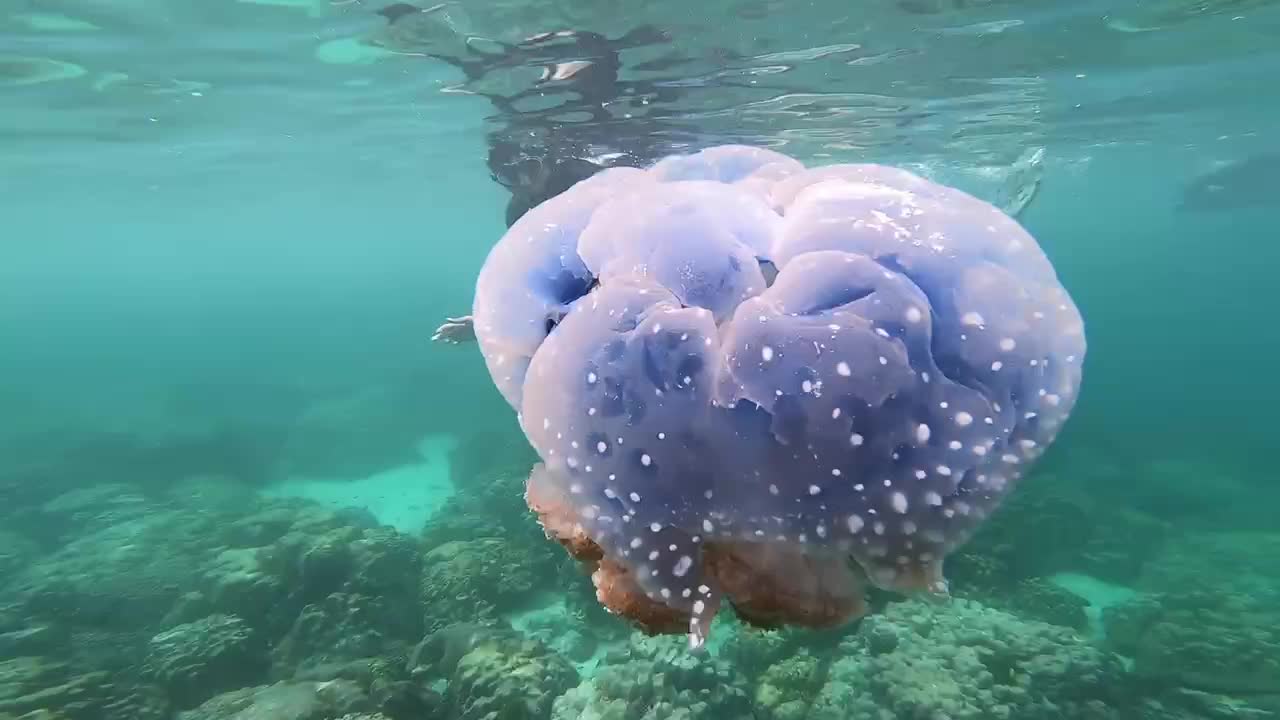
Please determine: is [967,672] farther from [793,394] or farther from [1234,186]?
[1234,186]

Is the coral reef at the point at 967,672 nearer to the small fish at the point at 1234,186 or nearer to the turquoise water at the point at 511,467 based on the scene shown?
the turquoise water at the point at 511,467

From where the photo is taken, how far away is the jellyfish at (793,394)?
185 centimetres

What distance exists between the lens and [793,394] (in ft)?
6.02

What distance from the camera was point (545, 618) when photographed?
419 inches

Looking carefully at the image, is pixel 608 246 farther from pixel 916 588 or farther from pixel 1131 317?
pixel 1131 317

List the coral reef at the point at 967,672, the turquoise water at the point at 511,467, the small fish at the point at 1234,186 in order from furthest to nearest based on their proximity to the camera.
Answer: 1. the small fish at the point at 1234,186
2. the turquoise water at the point at 511,467
3. the coral reef at the point at 967,672

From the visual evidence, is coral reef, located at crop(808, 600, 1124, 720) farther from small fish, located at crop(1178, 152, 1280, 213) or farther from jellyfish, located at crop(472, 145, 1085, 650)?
small fish, located at crop(1178, 152, 1280, 213)

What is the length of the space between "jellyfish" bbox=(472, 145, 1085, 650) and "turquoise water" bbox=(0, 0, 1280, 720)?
0.35 metres

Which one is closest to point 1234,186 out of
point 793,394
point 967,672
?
point 967,672

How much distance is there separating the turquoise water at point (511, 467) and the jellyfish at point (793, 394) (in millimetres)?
350

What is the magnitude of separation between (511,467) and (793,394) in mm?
14954

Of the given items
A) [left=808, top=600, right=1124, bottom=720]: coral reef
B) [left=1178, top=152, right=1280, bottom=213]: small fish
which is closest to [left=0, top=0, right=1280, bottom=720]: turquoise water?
[left=808, top=600, right=1124, bottom=720]: coral reef

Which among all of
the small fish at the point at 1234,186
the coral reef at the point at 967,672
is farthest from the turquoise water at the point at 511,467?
the small fish at the point at 1234,186

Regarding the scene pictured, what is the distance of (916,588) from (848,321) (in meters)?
0.77
